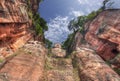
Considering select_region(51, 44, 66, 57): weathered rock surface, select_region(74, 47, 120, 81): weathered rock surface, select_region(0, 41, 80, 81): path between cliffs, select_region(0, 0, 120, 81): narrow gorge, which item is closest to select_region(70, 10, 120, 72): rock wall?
select_region(0, 0, 120, 81): narrow gorge

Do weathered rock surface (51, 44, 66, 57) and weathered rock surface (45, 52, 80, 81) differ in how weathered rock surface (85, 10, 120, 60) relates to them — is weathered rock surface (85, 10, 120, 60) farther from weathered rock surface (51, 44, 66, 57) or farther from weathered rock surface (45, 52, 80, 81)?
weathered rock surface (45, 52, 80, 81)

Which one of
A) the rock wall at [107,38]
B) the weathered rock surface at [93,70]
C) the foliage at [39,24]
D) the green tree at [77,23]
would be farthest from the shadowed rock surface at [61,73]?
the green tree at [77,23]

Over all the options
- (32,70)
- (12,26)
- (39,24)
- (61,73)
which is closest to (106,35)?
(61,73)

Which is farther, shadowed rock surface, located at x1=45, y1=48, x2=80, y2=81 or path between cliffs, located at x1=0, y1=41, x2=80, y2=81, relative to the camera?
shadowed rock surface, located at x1=45, y1=48, x2=80, y2=81

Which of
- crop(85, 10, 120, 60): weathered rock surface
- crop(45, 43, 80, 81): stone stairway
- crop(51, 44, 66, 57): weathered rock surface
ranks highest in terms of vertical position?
crop(85, 10, 120, 60): weathered rock surface

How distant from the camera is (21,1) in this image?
1473 inches

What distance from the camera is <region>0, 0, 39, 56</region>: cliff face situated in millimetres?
28673

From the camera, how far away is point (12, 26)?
31.8 m

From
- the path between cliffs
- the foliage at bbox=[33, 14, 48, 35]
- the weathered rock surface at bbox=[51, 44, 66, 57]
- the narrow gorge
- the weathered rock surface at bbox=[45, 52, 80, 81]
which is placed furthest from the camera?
the foliage at bbox=[33, 14, 48, 35]

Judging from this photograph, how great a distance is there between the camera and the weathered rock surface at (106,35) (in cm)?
3494

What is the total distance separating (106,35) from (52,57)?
9395 millimetres

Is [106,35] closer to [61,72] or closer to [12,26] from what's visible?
[61,72]

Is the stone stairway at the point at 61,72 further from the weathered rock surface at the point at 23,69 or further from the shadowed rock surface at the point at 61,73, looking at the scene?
the weathered rock surface at the point at 23,69

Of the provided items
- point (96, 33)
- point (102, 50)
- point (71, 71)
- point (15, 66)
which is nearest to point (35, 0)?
point (96, 33)
